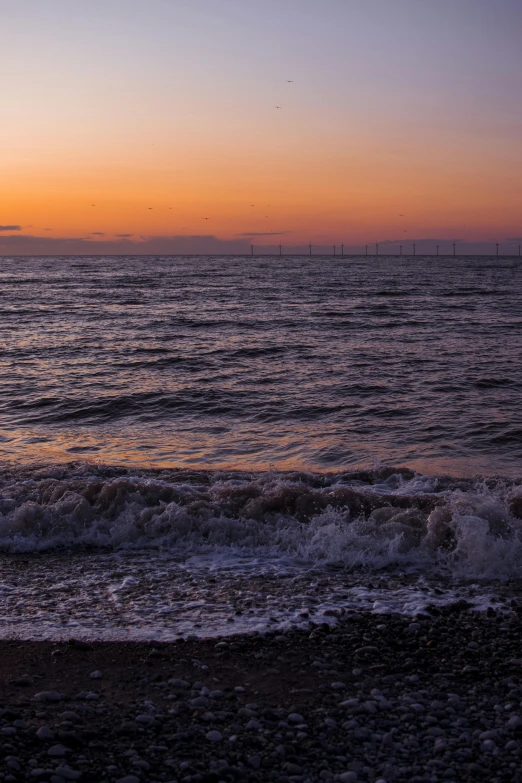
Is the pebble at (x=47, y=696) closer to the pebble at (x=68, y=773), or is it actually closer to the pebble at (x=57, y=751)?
the pebble at (x=57, y=751)

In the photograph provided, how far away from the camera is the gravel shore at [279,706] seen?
13.8 ft

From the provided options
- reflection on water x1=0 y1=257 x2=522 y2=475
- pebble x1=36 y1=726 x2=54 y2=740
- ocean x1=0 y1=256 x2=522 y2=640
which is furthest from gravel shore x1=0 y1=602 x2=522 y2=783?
reflection on water x1=0 y1=257 x2=522 y2=475

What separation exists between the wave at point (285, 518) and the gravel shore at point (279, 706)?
6.11 feet

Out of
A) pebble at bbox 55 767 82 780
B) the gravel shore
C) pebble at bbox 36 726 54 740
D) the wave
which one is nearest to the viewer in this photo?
pebble at bbox 55 767 82 780

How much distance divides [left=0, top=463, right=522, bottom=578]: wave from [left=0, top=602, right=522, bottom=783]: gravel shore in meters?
1.86

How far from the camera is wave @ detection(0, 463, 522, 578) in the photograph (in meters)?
8.20

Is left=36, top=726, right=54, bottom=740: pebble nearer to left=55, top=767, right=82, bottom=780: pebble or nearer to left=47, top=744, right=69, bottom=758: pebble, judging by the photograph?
left=47, top=744, right=69, bottom=758: pebble

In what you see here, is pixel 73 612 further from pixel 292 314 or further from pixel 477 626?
pixel 292 314

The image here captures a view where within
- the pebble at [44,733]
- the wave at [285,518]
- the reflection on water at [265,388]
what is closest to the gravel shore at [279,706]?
the pebble at [44,733]

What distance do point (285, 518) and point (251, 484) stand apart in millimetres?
1045

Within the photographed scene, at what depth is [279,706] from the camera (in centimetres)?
492

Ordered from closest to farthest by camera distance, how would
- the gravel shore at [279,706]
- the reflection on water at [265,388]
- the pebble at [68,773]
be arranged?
the pebble at [68,773], the gravel shore at [279,706], the reflection on water at [265,388]

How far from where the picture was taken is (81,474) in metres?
11.2

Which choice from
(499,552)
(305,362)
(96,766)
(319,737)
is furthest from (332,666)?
(305,362)
